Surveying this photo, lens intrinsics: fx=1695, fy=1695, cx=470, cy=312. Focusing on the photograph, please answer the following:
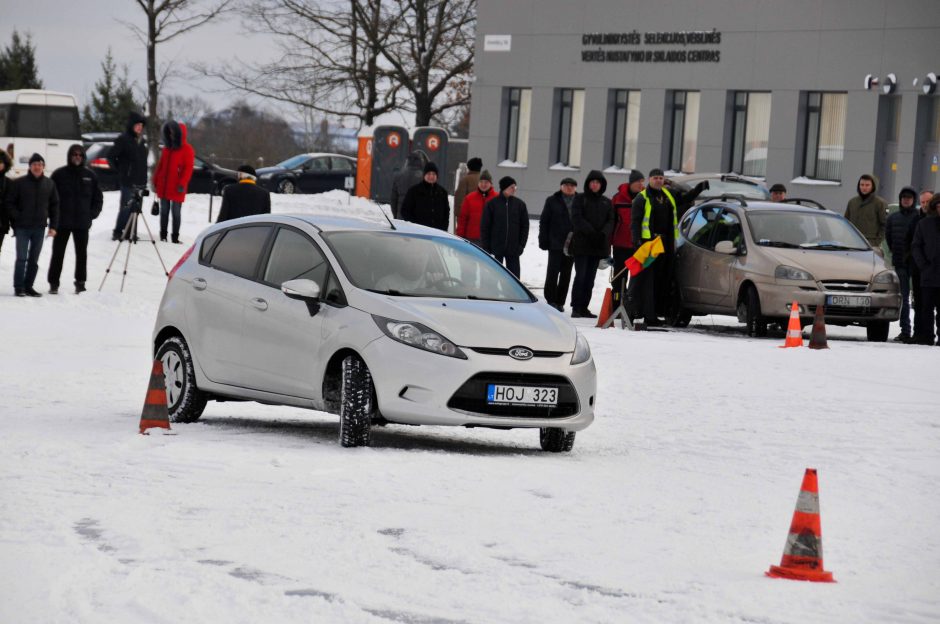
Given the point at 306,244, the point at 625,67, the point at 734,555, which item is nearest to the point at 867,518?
A: the point at 734,555

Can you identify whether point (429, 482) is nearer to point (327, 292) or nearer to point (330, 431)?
point (327, 292)

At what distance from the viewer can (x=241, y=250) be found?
1138cm

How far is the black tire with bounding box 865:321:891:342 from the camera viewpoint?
1991cm

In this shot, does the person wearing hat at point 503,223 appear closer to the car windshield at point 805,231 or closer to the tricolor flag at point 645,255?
the tricolor flag at point 645,255

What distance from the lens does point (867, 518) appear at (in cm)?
823

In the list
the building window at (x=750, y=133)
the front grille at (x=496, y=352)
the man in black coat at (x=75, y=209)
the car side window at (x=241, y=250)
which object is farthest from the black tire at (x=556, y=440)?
the building window at (x=750, y=133)

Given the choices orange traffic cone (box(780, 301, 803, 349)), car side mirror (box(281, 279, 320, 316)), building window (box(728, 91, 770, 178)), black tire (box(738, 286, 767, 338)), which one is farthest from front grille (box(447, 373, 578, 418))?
building window (box(728, 91, 770, 178))

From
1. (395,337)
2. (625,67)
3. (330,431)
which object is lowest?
(330,431)

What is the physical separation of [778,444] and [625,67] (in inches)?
1411

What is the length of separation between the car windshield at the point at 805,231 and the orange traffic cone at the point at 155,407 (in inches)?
437

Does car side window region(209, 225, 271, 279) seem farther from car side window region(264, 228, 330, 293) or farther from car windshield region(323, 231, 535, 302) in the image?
car windshield region(323, 231, 535, 302)

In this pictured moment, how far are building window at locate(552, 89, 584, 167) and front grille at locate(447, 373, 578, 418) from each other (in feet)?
124

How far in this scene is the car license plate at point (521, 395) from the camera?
384 inches

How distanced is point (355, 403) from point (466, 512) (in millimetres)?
2070
